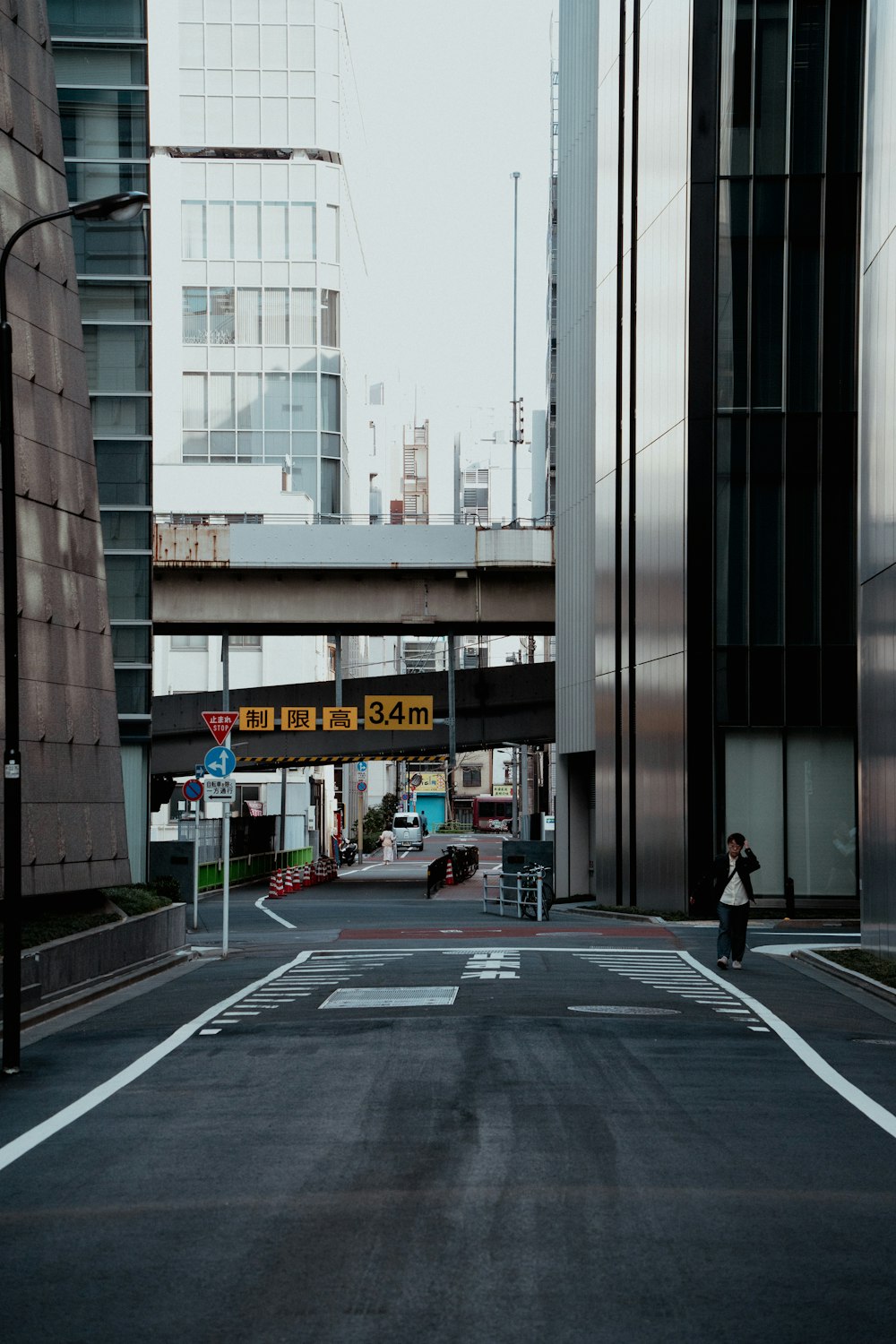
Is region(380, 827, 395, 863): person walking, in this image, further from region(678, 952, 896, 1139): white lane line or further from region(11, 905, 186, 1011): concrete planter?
region(678, 952, 896, 1139): white lane line

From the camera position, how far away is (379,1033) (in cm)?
1431

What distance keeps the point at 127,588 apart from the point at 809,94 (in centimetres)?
1755

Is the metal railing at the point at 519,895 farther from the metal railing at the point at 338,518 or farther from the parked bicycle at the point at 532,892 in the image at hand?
the metal railing at the point at 338,518

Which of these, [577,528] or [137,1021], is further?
[577,528]

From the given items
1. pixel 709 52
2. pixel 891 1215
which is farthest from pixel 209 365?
pixel 891 1215

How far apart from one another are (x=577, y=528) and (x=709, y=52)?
14.7 m

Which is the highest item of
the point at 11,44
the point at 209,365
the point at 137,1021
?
→ the point at 209,365

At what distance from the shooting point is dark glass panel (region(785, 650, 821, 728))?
115 ft

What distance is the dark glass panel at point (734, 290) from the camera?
116 ft

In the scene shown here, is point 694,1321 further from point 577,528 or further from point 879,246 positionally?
point 577,528

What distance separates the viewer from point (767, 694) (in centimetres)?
3519

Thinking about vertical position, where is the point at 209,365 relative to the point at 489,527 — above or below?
above

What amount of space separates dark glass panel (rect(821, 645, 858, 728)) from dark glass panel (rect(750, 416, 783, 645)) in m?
1.17

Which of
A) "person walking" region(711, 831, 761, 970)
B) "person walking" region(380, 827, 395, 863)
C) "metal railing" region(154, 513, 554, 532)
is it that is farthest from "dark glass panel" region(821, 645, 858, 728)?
"person walking" region(380, 827, 395, 863)
